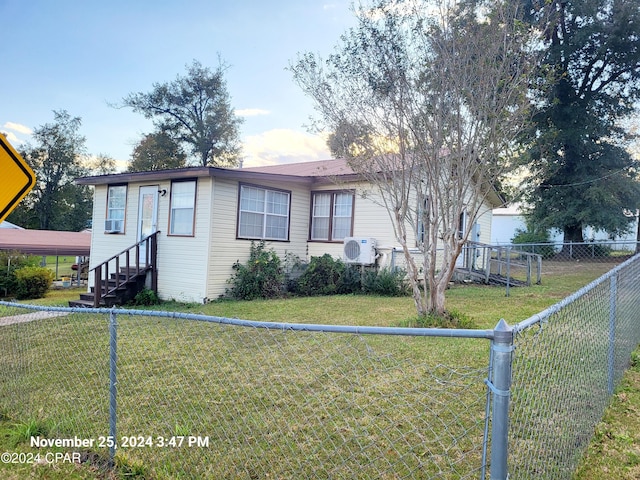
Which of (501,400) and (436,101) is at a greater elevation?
(436,101)

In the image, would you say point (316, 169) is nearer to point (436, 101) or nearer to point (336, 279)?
point (336, 279)

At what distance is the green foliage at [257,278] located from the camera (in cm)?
1071

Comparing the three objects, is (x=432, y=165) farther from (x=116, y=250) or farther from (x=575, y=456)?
(x=116, y=250)

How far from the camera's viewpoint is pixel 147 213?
Answer: 1177 centimetres

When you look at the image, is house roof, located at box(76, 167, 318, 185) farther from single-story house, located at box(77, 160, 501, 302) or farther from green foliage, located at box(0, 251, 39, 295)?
green foliage, located at box(0, 251, 39, 295)

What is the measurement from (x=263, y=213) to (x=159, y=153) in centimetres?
2265

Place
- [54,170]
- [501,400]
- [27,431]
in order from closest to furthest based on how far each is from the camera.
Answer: [501,400], [27,431], [54,170]

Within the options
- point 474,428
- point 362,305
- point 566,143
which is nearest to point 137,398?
point 474,428

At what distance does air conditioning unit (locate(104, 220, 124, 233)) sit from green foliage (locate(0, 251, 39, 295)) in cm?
373

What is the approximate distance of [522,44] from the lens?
6.44 metres

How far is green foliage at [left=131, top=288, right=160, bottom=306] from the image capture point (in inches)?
422

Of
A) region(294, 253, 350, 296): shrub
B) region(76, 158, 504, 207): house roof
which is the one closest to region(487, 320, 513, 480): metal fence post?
region(76, 158, 504, 207): house roof

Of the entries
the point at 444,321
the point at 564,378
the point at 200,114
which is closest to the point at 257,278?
the point at 444,321

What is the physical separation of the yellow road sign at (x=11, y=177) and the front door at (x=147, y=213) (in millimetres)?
8924
